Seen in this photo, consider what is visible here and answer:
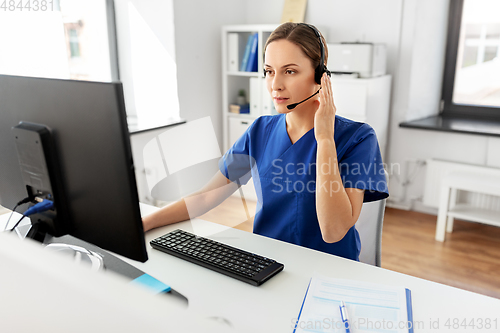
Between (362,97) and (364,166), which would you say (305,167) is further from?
(362,97)

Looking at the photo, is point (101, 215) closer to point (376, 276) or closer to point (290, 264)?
point (290, 264)

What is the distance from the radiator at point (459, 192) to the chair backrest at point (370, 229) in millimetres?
1966

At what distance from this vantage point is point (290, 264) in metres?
1.03

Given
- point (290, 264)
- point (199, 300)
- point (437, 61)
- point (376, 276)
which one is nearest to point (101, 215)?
point (199, 300)

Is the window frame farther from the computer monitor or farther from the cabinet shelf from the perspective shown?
the cabinet shelf

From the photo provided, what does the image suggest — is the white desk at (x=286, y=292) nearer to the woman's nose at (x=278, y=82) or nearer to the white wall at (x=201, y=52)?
the woman's nose at (x=278, y=82)

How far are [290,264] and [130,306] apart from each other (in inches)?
33.1

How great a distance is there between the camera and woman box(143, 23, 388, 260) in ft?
3.67

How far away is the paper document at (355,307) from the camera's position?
0.78 meters

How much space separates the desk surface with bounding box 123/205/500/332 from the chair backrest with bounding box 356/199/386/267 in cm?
29

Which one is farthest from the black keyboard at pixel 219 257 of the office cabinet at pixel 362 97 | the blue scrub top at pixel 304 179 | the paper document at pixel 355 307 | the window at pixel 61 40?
the office cabinet at pixel 362 97

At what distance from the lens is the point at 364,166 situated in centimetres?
117

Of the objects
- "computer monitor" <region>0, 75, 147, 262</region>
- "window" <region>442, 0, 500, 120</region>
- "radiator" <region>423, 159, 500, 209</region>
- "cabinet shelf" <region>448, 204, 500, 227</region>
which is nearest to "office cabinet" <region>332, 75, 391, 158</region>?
"radiator" <region>423, 159, 500, 209</region>

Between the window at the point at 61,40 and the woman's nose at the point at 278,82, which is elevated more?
the window at the point at 61,40
